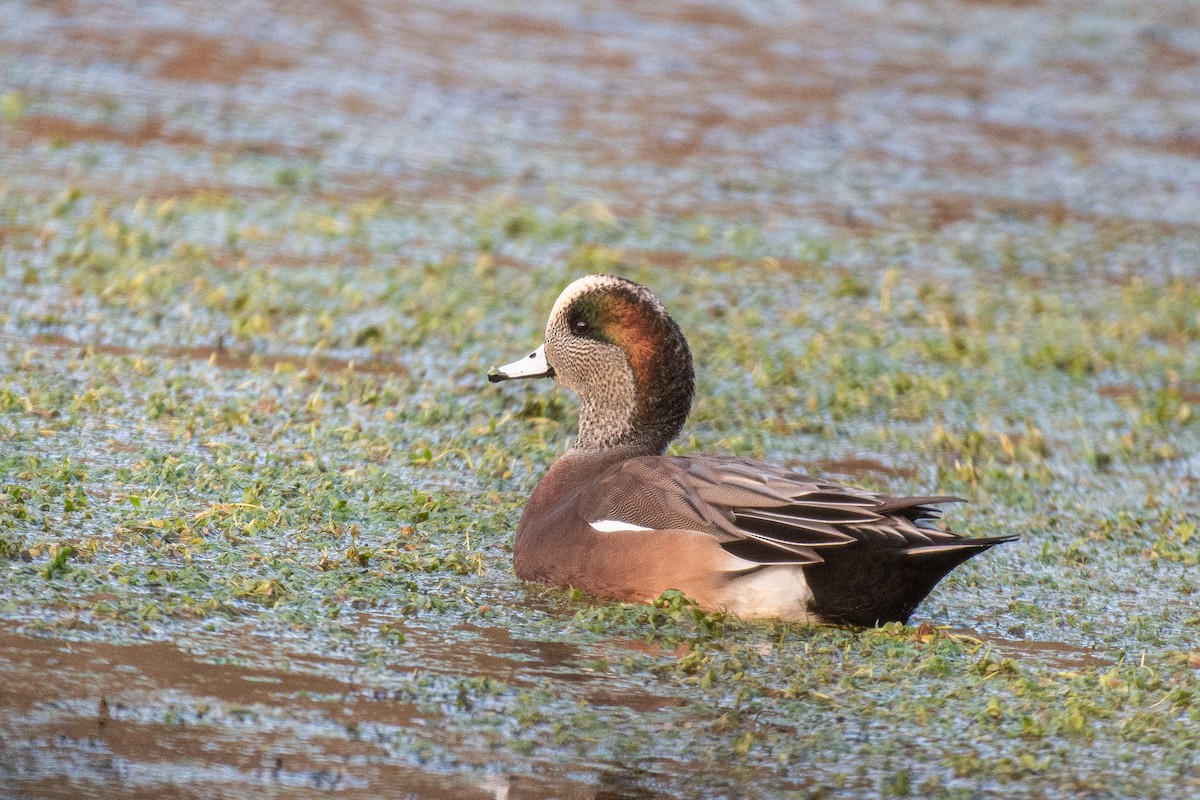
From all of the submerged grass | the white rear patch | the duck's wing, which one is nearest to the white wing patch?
the duck's wing

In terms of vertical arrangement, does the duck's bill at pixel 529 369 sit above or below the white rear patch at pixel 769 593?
above

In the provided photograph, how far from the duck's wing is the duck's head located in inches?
18.6

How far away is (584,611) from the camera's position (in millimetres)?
5953

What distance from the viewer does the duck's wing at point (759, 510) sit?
18.9 ft

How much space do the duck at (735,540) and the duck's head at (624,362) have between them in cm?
18

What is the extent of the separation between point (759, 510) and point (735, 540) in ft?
0.46

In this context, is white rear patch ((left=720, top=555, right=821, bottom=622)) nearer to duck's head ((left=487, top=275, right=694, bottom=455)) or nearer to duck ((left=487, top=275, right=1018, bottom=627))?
duck ((left=487, top=275, right=1018, bottom=627))

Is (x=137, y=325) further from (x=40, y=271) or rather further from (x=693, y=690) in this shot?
(x=693, y=690)

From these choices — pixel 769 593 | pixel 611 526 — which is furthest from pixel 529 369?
pixel 769 593

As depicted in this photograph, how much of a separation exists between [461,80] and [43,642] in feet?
37.6

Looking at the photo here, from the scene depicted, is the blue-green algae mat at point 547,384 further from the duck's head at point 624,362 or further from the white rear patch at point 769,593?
→ the duck's head at point 624,362

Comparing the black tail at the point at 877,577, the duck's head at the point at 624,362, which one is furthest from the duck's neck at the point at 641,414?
the black tail at the point at 877,577

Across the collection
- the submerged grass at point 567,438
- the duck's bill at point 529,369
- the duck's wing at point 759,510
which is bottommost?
the submerged grass at point 567,438

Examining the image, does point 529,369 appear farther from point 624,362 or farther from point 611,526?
point 611,526
